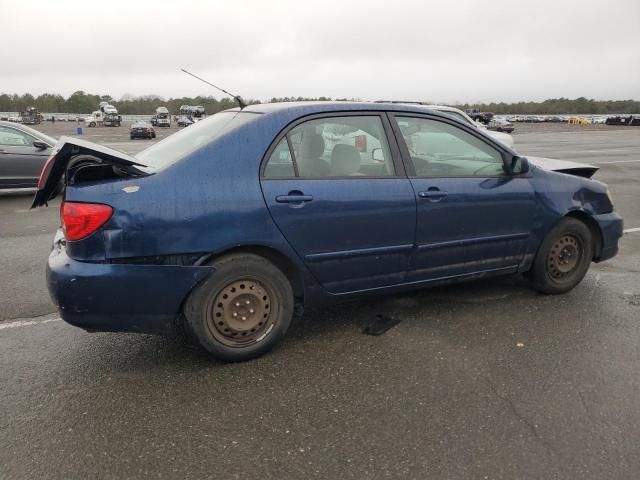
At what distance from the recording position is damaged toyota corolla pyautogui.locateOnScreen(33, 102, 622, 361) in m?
3.01

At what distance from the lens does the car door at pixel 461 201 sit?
3.77 meters

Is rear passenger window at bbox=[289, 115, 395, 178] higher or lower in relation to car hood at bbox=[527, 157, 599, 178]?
higher

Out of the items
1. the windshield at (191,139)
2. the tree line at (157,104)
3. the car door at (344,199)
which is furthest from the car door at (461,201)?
the tree line at (157,104)

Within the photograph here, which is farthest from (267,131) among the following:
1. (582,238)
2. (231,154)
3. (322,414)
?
(582,238)

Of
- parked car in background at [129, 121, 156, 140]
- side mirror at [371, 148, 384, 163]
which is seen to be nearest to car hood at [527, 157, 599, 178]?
side mirror at [371, 148, 384, 163]

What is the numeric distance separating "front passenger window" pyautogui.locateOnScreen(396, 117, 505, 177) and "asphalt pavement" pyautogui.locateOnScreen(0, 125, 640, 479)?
1.10 meters

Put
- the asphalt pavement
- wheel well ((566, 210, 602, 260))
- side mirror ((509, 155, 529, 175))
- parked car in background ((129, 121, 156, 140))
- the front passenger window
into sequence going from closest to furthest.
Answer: the asphalt pavement, the front passenger window, side mirror ((509, 155, 529, 175)), wheel well ((566, 210, 602, 260)), parked car in background ((129, 121, 156, 140))

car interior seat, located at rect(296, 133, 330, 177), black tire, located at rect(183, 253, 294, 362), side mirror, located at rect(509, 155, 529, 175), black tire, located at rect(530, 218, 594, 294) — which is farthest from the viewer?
black tire, located at rect(530, 218, 594, 294)

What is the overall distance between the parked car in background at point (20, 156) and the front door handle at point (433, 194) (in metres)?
8.56

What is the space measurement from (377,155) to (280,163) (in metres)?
0.73

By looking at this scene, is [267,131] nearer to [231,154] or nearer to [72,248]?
[231,154]

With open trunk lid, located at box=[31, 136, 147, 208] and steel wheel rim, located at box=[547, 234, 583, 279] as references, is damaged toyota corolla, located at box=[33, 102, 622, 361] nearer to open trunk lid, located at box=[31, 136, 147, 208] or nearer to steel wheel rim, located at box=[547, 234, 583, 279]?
open trunk lid, located at box=[31, 136, 147, 208]

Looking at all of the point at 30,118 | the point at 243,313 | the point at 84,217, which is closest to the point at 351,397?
the point at 243,313

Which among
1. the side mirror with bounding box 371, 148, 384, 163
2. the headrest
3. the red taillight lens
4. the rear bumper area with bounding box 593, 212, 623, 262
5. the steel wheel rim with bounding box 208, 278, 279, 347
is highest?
the headrest
